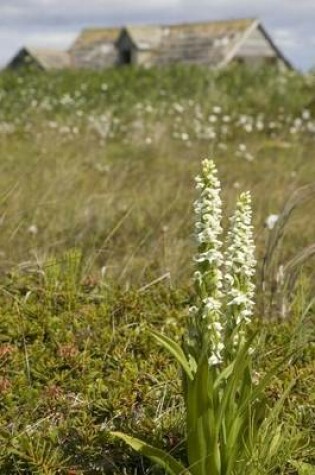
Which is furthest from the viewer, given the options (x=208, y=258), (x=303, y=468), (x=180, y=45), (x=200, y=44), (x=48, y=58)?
(x=48, y=58)

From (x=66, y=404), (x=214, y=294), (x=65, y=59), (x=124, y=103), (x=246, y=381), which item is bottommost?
(x=66, y=404)

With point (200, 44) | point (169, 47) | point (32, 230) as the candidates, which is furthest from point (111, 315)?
point (169, 47)

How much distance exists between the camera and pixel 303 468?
3.24 metres

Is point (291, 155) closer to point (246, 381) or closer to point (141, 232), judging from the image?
point (141, 232)

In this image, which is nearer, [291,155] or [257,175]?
[257,175]

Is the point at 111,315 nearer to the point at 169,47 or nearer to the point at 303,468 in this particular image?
the point at 303,468

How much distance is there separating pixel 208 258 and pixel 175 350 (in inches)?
13.3

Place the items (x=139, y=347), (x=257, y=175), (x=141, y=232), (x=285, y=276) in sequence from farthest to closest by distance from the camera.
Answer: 1. (x=257, y=175)
2. (x=141, y=232)
3. (x=285, y=276)
4. (x=139, y=347)

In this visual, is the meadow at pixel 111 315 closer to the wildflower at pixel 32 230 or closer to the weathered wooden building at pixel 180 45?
the wildflower at pixel 32 230

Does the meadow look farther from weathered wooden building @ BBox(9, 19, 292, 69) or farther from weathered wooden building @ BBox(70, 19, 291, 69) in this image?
weathered wooden building @ BBox(9, 19, 292, 69)

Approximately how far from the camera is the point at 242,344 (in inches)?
117

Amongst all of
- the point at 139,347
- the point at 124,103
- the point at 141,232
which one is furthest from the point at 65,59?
the point at 139,347

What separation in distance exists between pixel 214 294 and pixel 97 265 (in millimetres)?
3368

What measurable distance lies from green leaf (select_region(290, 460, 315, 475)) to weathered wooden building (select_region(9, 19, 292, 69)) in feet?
115
